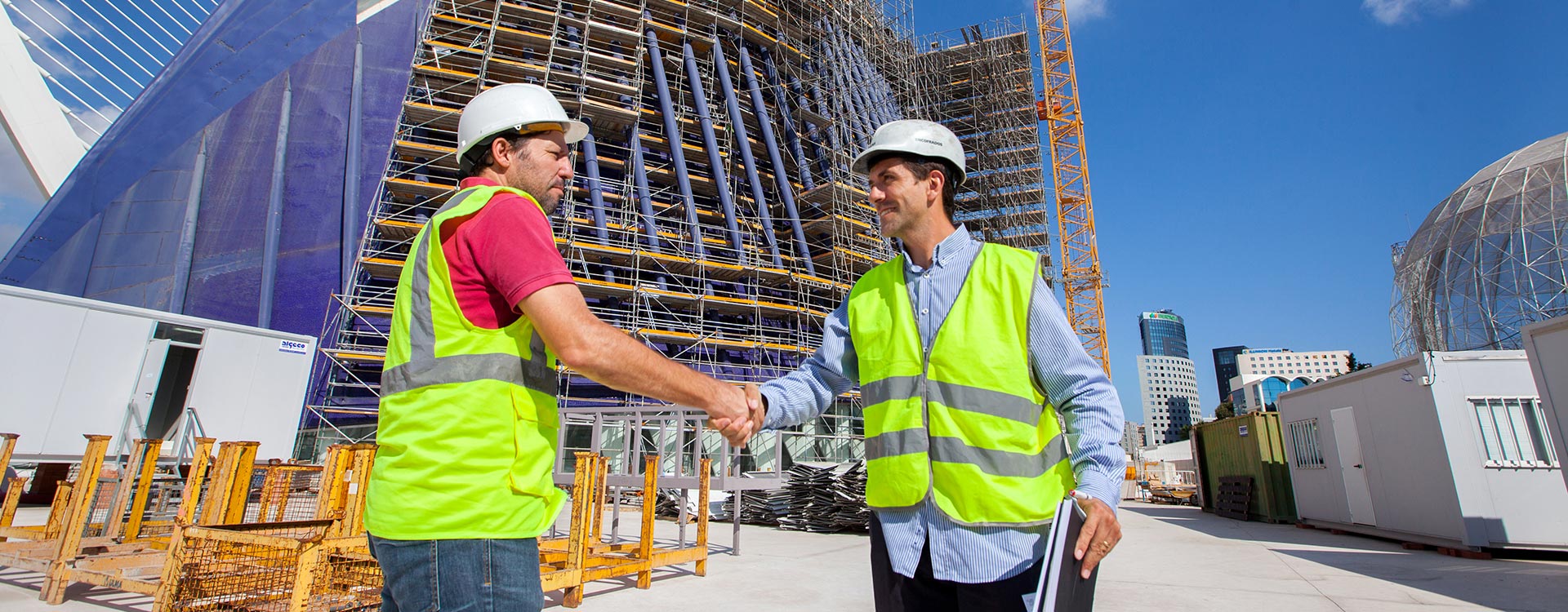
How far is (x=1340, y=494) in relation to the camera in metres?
9.38

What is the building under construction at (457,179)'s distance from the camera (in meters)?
16.3

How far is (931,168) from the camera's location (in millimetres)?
1747

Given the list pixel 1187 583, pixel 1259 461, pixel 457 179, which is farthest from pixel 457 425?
pixel 457 179

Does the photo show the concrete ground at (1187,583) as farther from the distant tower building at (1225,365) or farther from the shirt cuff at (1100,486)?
the distant tower building at (1225,365)

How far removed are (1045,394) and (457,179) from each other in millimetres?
22977

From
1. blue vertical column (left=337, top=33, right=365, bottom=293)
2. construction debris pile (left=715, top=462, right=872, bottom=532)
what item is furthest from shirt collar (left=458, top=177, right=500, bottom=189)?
blue vertical column (left=337, top=33, right=365, bottom=293)

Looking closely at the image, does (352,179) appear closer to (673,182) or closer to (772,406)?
(673,182)

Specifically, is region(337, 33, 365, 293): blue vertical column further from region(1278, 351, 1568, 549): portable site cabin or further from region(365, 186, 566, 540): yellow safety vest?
region(1278, 351, 1568, 549): portable site cabin

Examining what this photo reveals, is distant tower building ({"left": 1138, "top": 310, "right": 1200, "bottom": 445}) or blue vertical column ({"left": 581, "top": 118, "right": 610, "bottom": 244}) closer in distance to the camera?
blue vertical column ({"left": 581, "top": 118, "right": 610, "bottom": 244})

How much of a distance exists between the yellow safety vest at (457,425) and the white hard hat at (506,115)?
9.3 inches

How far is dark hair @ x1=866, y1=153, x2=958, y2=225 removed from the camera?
1.74m

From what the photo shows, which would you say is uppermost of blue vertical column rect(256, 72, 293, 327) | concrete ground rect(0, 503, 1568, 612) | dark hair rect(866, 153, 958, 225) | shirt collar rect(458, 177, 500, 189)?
blue vertical column rect(256, 72, 293, 327)

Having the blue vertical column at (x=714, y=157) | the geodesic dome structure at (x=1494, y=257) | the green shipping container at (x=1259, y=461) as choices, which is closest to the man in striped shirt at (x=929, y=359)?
the green shipping container at (x=1259, y=461)

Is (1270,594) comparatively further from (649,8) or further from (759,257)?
(649,8)
